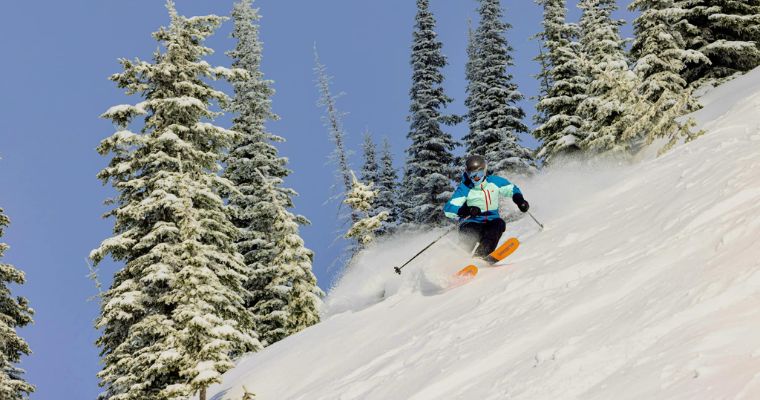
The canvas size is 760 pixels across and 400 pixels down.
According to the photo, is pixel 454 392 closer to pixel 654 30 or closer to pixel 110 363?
pixel 110 363

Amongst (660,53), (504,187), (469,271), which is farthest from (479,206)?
(660,53)

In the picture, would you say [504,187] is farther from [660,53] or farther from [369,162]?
[369,162]

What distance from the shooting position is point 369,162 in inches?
1690

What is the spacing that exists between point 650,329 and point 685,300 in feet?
1.32

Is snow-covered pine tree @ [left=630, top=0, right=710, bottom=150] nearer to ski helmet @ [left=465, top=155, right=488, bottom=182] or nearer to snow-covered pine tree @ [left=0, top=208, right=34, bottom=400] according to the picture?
ski helmet @ [left=465, top=155, right=488, bottom=182]

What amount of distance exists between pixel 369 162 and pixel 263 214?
18.5 m

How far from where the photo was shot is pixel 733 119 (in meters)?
10.8

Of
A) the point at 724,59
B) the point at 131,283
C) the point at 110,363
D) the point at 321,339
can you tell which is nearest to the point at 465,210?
the point at 321,339

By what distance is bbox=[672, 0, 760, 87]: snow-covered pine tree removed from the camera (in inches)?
778

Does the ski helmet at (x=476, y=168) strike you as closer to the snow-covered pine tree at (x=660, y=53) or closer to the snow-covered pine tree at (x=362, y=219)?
the snow-covered pine tree at (x=660, y=53)

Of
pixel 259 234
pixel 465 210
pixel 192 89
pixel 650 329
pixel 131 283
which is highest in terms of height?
pixel 192 89

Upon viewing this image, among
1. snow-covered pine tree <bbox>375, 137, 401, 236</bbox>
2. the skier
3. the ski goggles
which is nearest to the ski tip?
Answer: the skier

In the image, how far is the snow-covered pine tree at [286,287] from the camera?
22.7 m

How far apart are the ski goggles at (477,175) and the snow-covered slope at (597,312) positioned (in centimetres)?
134
